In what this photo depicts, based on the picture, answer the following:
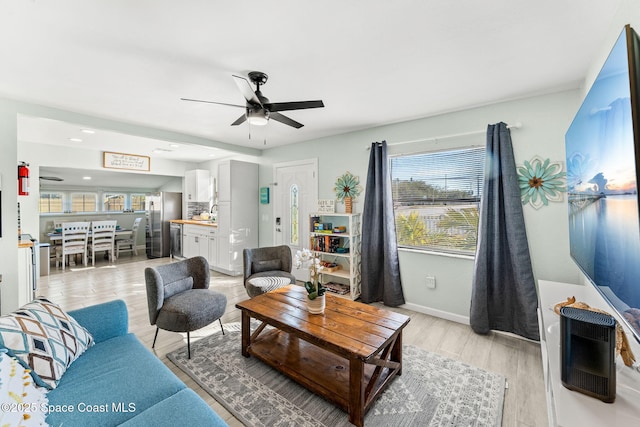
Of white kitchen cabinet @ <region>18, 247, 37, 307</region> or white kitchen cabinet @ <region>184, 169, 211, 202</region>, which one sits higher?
white kitchen cabinet @ <region>184, 169, 211, 202</region>

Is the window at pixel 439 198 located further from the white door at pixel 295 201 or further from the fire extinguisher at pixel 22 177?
the fire extinguisher at pixel 22 177

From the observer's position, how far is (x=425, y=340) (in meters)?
2.69

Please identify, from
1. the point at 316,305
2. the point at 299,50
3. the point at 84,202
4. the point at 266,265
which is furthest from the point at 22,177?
the point at 84,202

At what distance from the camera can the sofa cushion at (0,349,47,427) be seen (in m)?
1.00

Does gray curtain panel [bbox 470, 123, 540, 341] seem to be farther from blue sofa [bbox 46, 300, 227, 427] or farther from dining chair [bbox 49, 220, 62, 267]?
dining chair [bbox 49, 220, 62, 267]

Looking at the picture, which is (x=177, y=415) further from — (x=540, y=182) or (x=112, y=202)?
(x=112, y=202)

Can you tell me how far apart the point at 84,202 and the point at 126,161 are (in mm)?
2698

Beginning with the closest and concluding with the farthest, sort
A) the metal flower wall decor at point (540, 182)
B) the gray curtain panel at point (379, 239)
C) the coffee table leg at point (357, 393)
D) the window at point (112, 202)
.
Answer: the coffee table leg at point (357, 393), the metal flower wall decor at point (540, 182), the gray curtain panel at point (379, 239), the window at point (112, 202)

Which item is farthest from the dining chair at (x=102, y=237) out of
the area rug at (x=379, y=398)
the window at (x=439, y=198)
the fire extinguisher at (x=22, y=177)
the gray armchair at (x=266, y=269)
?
the window at (x=439, y=198)

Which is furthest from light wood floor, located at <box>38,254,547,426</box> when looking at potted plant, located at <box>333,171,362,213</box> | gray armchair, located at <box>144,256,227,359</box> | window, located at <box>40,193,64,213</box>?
window, located at <box>40,193,64,213</box>

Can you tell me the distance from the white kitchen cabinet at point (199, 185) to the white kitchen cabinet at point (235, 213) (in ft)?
4.44

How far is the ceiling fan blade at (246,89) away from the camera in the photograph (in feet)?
6.10

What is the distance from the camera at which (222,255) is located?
16.6 feet

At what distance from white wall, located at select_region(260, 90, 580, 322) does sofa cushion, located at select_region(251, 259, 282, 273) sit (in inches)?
50.2
